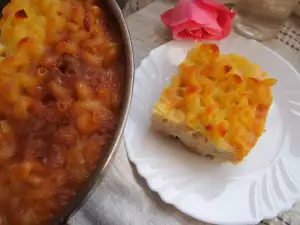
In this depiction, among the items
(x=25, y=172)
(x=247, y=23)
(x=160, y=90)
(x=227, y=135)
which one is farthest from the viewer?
(x=247, y=23)

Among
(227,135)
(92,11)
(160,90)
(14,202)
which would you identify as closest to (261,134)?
(227,135)

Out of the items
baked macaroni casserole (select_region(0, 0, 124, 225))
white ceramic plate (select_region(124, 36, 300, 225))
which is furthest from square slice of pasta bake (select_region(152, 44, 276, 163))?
baked macaroni casserole (select_region(0, 0, 124, 225))

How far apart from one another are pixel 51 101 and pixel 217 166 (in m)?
0.48

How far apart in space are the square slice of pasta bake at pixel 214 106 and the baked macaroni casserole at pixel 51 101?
1.04ft

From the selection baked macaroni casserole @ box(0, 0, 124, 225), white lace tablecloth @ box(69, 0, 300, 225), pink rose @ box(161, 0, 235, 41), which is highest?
baked macaroni casserole @ box(0, 0, 124, 225)

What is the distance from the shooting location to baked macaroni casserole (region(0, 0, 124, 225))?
52 cm

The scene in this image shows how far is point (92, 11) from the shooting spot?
641 mm

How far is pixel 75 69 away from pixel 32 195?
164mm

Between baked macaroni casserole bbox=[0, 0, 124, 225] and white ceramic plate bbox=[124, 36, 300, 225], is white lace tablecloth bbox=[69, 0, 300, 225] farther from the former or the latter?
baked macaroni casserole bbox=[0, 0, 124, 225]

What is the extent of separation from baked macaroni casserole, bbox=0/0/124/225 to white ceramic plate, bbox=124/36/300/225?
1.14 feet

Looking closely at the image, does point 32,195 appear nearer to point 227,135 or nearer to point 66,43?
point 66,43

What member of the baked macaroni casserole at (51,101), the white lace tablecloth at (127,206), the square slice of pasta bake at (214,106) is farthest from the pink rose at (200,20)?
the baked macaroni casserole at (51,101)

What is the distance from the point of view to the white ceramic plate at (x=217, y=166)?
34.9 inches

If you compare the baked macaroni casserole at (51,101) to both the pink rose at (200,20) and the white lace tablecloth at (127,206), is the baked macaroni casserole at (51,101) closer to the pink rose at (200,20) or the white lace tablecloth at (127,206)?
the white lace tablecloth at (127,206)
